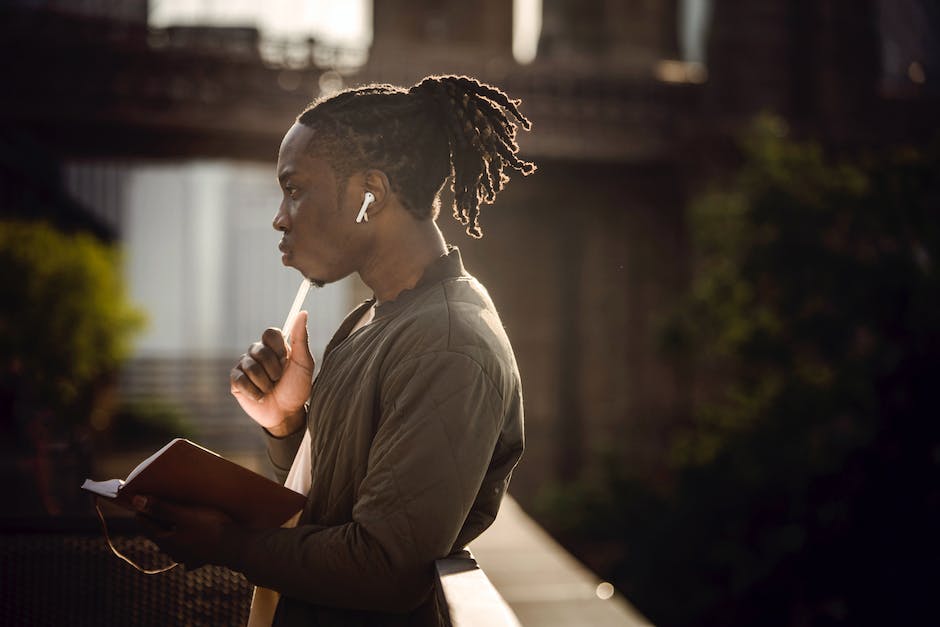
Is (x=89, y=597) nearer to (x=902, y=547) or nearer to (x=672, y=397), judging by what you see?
(x=902, y=547)

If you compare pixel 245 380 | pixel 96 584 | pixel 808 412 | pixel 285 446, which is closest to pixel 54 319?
pixel 808 412

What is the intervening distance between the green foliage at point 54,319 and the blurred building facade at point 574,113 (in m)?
3.80

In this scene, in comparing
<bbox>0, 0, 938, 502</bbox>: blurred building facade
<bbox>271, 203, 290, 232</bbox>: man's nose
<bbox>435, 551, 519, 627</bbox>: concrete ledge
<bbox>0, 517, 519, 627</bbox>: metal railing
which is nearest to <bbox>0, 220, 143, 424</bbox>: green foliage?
<bbox>0, 0, 938, 502</bbox>: blurred building facade

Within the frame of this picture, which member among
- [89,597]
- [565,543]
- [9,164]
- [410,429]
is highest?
[410,429]

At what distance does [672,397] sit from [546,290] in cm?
399

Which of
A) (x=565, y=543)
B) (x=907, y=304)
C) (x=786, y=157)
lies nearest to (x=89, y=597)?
(x=907, y=304)

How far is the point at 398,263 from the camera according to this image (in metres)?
1.79

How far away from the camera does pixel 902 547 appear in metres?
8.05

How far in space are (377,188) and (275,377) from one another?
442 millimetres

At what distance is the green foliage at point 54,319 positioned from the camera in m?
9.29

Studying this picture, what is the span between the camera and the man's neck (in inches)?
70.5

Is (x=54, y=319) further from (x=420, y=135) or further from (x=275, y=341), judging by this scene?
(x=420, y=135)

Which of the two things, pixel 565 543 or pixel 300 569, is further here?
pixel 565 543

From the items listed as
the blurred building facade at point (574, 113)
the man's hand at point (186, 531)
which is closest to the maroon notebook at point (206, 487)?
the man's hand at point (186, 531)
